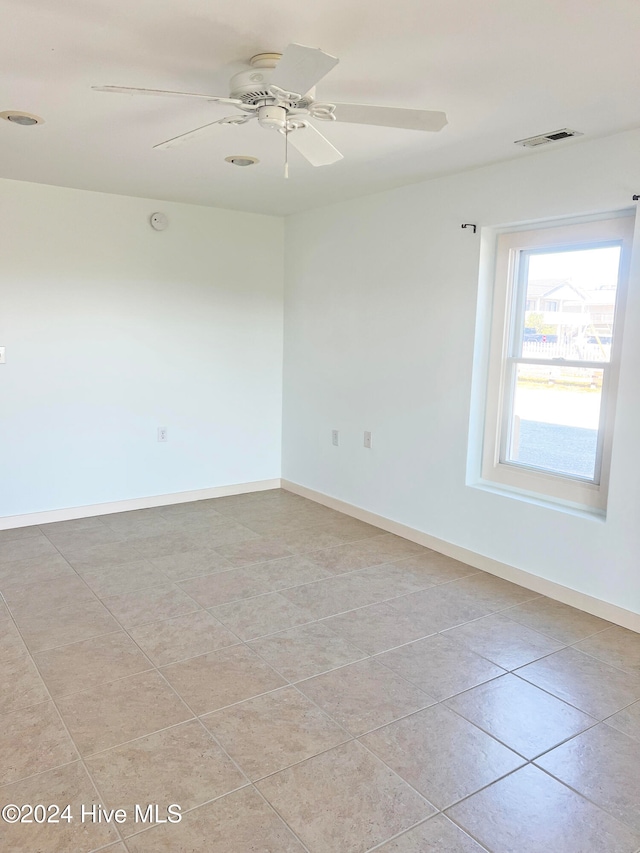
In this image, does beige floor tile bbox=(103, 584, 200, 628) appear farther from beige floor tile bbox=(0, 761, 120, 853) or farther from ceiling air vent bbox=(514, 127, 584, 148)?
ceiling air vent bbox=(514, 127, 584, 148)

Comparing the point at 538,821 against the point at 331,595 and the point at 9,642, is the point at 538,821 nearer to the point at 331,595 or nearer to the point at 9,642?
the point at 331,595

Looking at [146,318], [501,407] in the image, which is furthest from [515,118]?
[146,318]

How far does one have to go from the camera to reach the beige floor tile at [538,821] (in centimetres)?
170

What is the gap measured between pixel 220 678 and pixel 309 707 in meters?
0.40

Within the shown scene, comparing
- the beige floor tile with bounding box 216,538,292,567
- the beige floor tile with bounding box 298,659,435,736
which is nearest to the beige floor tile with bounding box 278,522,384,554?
the beige floor tile with bounding box 216,538,292,567

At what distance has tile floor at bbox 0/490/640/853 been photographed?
1749mm

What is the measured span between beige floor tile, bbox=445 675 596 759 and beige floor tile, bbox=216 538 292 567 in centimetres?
164

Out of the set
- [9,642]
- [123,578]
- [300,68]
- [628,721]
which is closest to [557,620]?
[628,721]

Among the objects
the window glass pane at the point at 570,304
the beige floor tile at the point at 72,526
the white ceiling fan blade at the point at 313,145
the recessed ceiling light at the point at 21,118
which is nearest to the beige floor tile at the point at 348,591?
the window glass pane at the point at 570,304

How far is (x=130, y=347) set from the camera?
14.8 ft

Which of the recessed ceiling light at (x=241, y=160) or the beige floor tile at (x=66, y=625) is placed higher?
the recessed ceiling light at (x=241, y=160)

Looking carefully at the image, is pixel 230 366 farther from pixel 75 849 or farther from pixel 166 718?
pixel 75 849

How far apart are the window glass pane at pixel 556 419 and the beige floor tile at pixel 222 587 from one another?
1.64m

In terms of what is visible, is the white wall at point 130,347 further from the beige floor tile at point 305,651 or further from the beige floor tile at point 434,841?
the beige floor tile at point 434,841
